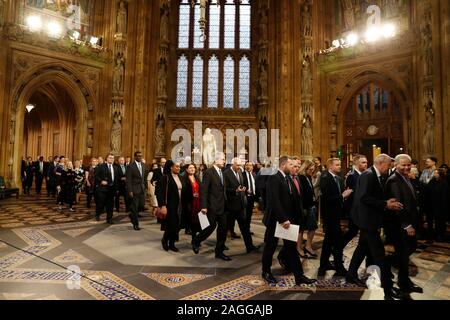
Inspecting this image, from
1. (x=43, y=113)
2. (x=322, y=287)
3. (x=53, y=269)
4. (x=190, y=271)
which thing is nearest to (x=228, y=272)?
(x=190, y=271)

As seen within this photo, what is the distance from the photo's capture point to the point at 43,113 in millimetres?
20469

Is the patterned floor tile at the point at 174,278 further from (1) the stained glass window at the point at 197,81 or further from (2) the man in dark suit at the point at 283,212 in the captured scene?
(1) the stained glass window at the point at 197,81

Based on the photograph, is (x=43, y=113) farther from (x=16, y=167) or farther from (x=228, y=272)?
(x=228, y=272)

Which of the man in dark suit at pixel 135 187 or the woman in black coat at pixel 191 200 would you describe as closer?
the woman in black coat at pixel 191 200

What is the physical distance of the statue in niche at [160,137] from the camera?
16256 mm

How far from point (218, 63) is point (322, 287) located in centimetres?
1754

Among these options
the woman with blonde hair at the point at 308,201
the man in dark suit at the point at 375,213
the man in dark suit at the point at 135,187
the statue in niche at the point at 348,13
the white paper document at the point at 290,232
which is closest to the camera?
the man in dark suit at the point at 375,213

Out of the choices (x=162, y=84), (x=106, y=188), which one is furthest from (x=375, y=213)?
(x=162, y=84)

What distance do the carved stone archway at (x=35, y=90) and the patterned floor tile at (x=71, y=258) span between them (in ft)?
34.3

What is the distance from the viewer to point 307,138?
14859 mm

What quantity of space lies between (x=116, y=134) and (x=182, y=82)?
20.5ft

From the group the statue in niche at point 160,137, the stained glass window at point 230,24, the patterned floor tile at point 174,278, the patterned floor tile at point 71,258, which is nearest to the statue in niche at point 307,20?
the stained glass window at point 230,24

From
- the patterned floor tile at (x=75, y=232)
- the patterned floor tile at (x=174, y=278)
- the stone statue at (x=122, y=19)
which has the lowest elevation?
the patterned floor tile at (x=174, y=278)

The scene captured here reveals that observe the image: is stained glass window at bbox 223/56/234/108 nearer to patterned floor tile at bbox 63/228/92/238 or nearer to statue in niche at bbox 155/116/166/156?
statue in niche at bbox 155/116/166/156
